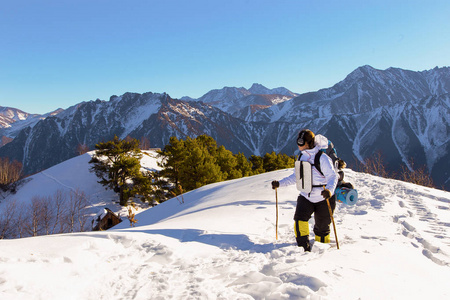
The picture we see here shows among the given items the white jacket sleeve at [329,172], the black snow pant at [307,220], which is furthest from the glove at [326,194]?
the black snow pant at [307,220]

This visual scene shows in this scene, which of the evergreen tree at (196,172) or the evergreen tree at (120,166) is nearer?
the evergreen tree at (196,172)

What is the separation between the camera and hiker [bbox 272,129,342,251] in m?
4.43

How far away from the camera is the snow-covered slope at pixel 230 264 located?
9.16ft

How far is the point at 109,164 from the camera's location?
31.0 m

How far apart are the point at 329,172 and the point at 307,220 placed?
3.23 feet

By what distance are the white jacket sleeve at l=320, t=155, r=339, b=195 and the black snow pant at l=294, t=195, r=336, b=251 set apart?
0.38m

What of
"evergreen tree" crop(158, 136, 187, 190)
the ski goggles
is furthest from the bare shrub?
the ski goggles

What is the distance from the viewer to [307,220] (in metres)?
4.52

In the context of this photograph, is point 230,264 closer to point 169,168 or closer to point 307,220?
point 307,220

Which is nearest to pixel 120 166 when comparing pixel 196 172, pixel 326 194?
pixel 196 172

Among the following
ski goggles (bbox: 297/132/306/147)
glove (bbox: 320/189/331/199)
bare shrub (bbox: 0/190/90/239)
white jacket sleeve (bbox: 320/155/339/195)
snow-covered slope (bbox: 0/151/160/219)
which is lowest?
bare shrub (bbox: 0/190/90/239)

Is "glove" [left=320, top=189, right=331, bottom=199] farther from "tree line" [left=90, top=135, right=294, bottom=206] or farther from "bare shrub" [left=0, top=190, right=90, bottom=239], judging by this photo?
"bare shrub" [left=0, top=190, right=90, bottom=239]

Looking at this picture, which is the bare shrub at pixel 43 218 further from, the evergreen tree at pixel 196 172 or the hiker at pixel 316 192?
the hiker at pixel 316 192

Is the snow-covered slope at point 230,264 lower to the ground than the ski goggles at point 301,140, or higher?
lower
